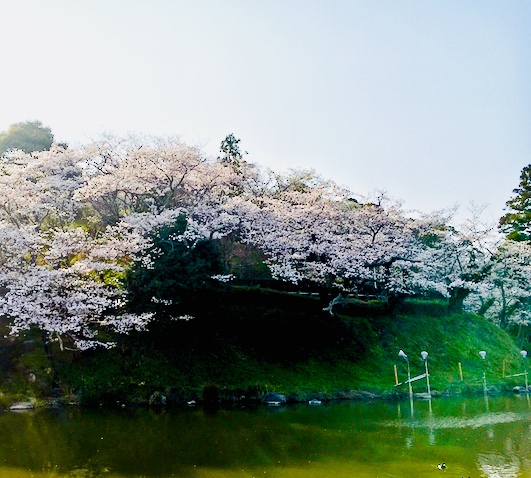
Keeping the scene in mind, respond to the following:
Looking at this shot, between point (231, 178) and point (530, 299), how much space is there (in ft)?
78.7

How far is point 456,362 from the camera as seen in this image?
2789cm

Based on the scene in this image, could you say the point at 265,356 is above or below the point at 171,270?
below

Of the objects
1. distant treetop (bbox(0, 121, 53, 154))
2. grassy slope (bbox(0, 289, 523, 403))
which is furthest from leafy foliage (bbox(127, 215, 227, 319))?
distant treetop (bbox(0, 121, 53, 154))

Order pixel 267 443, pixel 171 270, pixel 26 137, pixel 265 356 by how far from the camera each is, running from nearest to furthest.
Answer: pixel 267 443
pixel 171 270
pixel 265 356
pixel 26 137

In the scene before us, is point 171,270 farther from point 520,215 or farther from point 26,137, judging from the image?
point 520,215

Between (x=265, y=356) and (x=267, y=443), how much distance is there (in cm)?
1131

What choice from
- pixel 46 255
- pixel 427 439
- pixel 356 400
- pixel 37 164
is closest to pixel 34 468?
pixel 427 439

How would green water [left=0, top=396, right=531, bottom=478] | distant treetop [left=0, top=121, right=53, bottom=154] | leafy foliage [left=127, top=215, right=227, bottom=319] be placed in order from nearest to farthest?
green water [left=0, top=396, right=531, bottom=478] < leafy foliage [left=127, top=215, right=227, bottom=319] < distant treetop [left=0, top=121, right=53, bottom=154]

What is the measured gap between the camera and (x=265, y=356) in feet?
78.1

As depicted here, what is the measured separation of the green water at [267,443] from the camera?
9.95 meters

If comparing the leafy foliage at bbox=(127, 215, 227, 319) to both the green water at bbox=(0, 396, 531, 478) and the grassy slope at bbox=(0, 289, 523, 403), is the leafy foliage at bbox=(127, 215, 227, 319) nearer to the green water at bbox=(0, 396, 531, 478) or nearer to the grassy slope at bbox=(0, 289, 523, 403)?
the grassy slope at bbox=(0, 289, 523, 403)

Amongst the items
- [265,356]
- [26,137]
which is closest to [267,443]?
[265,356]

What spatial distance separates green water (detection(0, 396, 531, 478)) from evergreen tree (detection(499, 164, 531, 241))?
2450cm

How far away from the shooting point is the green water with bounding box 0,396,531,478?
9953 mm
